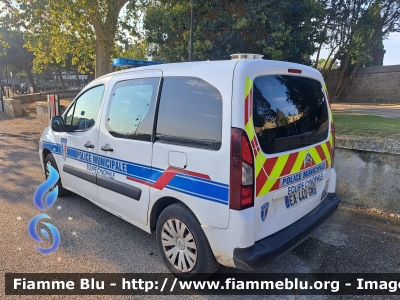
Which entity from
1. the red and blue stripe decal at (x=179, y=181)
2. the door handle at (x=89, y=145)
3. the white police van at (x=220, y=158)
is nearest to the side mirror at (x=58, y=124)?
the door handle at (x=89, y=145)

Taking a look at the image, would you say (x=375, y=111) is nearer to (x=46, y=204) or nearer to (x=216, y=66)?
(x=216, y=66)

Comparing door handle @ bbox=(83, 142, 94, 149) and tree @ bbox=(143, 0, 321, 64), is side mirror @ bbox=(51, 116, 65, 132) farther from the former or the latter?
tree @ bbox=(143, 0, 321, 64)

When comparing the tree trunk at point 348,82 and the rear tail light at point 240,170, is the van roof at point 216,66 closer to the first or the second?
the rear tail light at point 240,170

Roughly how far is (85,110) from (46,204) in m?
1.64

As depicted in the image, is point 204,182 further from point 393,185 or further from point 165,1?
point 165,1

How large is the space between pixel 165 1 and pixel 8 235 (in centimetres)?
1039

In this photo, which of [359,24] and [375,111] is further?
[359,24]

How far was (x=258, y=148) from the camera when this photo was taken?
2.26 meters

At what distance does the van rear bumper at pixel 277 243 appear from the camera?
7.20ft

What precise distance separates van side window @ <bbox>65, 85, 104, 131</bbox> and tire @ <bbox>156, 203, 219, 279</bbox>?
1.72 m

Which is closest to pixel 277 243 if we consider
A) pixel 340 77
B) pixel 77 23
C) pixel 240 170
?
pixel 240 170

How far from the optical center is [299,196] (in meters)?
2.68

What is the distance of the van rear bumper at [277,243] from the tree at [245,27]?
7824 millimetres

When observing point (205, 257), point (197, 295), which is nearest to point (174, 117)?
point (205, 257)
